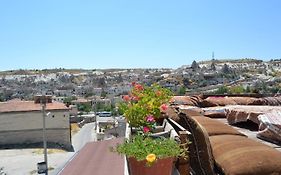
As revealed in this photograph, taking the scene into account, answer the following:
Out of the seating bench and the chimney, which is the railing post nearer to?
the seating bench

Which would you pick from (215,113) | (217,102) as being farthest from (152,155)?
(217,102)

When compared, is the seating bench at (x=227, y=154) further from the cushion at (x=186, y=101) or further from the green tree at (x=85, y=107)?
the green tree at (x=85, y=107)

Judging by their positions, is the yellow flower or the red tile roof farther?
the red tile roof

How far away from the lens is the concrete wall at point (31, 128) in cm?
3803

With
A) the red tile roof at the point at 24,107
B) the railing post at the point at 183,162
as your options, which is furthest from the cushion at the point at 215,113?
the red tile roof at the point at 24,107

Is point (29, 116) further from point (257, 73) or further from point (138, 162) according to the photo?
point (257, 73)

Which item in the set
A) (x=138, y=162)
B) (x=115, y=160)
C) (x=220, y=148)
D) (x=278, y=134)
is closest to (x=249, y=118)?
(x=278, y=134)

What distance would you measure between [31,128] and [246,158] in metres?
37.6

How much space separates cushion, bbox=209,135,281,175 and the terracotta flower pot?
1.33 feet

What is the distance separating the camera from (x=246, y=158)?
2832mm

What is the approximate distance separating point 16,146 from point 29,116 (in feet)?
10.7

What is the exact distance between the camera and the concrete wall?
125 ft

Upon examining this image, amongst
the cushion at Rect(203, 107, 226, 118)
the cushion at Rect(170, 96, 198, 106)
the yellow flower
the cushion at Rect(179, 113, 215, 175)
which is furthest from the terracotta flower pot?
the cushion at Rect(170, 96, 198, 106)

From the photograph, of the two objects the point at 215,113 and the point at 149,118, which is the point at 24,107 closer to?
the point at 215,113
